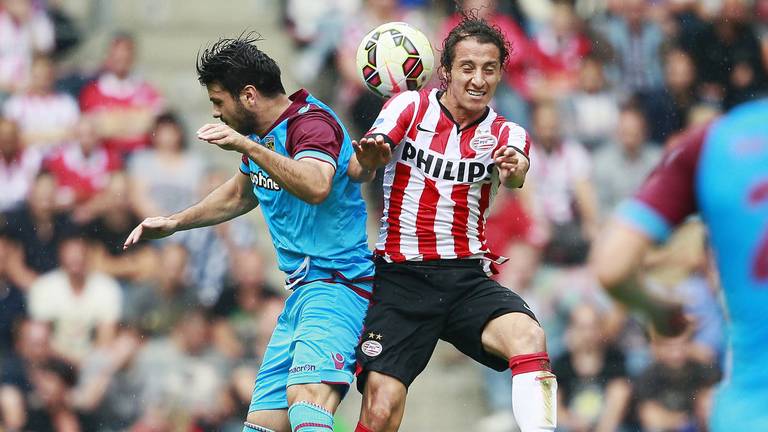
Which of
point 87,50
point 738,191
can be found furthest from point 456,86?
point 87,50

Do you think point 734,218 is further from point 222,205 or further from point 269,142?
point 222,205

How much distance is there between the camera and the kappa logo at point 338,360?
222 inches

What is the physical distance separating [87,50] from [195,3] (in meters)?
1.29

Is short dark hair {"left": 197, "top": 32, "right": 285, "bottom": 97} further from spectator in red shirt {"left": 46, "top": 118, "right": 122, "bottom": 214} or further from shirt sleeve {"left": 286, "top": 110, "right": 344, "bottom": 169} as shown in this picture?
spectator in red shirt {"left": 46, "top": 118, "right": 122, "bottom": 214}

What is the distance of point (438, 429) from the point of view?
35.8 ft

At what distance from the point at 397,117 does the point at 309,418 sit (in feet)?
4.62

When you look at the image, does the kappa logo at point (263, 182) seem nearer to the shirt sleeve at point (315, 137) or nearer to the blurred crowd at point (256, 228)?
the shirt sleeve at point (315, 137)

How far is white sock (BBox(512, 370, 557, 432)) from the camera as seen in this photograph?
5.54 meters

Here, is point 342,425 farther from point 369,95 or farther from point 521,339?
point 521,339

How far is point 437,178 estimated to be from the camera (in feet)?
19.5

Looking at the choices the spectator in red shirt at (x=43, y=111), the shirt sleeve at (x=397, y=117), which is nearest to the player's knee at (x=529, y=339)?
the shirt sleeve at (x=397, y=117)

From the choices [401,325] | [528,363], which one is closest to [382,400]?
[401,325]

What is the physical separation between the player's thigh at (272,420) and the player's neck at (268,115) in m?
1.29

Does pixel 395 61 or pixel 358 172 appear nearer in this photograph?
pixel 358 172
